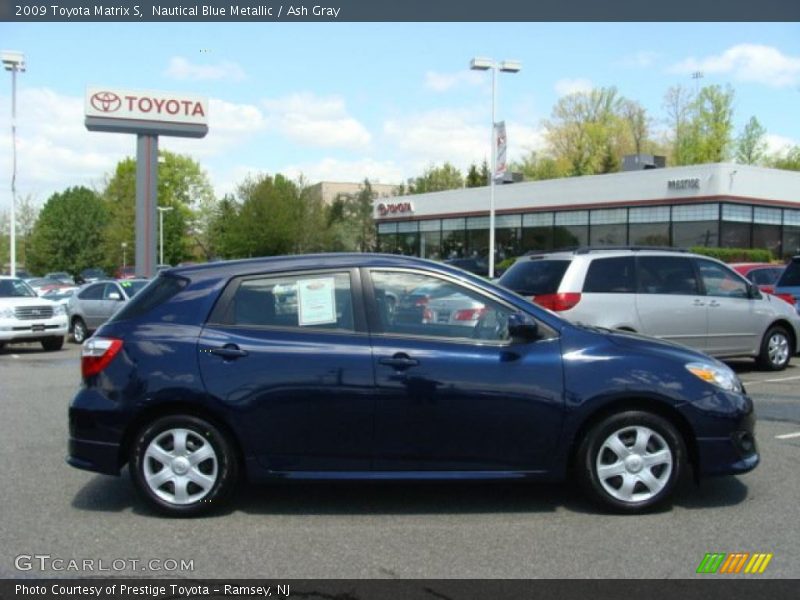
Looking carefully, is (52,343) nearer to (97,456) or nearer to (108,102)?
(97,456)

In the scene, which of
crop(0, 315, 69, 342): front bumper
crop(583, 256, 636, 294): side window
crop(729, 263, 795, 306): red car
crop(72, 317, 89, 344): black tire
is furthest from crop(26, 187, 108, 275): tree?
crop(583, 256, 636, 294): side window

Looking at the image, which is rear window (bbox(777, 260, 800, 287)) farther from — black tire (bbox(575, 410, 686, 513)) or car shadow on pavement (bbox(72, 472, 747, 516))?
black tire (bbox(575, 410, 686, 513))

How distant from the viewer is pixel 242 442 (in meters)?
5.36

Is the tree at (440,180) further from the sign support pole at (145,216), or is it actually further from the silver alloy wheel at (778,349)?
the silver alloy wheel at (778,349)

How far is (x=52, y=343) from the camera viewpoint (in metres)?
18.1

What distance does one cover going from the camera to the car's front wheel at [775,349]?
1227 centimetres

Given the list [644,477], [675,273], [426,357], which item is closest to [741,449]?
[644,477]

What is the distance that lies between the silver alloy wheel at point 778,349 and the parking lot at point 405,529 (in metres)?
5.88

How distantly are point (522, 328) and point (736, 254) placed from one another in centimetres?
3146

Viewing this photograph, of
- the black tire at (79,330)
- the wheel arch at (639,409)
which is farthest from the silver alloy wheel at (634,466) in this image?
the black tire at (79,330)

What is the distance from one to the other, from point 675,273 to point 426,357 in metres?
6.96

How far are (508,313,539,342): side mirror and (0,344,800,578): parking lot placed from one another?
116cm

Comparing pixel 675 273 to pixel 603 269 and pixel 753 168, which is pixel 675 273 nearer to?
pixel 603 269

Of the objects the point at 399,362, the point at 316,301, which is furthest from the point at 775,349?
the point at 316,301
